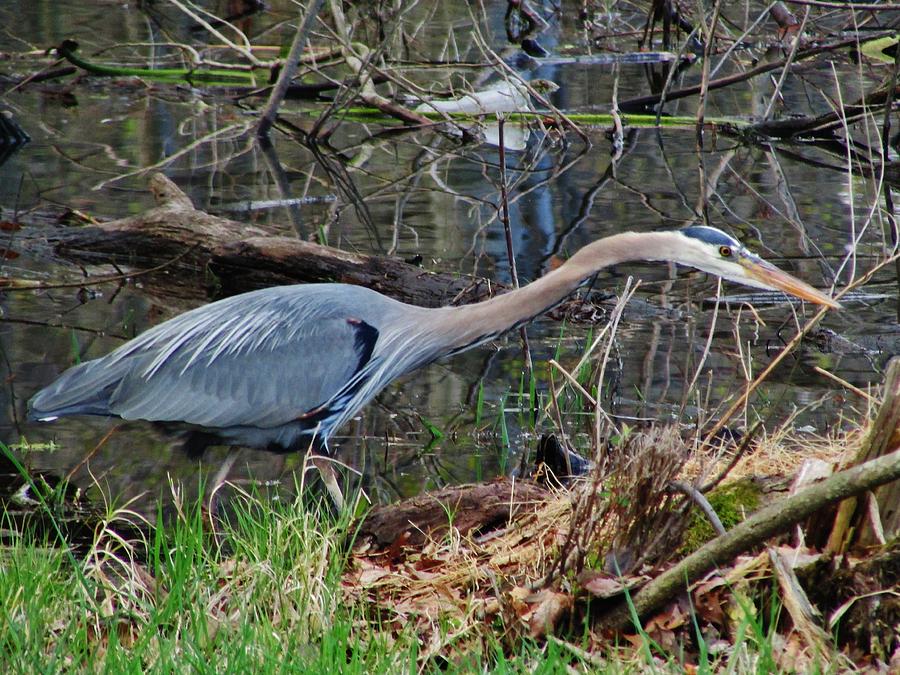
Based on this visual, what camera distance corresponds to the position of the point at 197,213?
7641 mm

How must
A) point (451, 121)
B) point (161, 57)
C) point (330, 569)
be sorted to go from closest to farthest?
point (330, 569)
point (451, 121)
point (161, 57)

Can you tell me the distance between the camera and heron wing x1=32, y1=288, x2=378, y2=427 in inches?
201

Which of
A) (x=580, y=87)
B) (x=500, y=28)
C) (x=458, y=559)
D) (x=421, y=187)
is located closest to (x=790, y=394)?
(x=458, y=559)

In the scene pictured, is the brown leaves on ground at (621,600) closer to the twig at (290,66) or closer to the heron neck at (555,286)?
the heron neck at (555,286)

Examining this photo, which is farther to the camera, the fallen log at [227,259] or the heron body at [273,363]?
the fallen log at [227,259]

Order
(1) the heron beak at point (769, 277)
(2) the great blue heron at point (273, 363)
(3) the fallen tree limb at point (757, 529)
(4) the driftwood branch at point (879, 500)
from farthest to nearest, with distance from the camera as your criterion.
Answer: (2) the great blue heron at point (273, 363) → (1) the heron beak at point (769, 277) → (4) the driftwood branch at point (879, 500) → (3) the fallen tree limb at point (757, 529)

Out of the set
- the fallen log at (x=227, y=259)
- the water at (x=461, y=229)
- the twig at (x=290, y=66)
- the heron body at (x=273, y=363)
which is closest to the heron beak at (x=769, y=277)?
the water at (x=461, y=229)

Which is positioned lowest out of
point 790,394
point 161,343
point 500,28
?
point 790,394

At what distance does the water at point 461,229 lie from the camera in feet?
18.9

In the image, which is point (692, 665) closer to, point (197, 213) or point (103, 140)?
point (197, 213)

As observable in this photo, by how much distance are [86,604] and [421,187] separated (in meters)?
7.52

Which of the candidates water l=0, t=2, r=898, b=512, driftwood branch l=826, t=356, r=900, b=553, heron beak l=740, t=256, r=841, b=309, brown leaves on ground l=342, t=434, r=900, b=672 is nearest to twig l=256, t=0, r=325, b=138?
water l=0, t=2, r=898, b=512

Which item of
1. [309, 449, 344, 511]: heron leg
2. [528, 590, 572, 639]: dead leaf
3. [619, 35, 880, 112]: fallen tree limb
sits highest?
[619, 35, 880, 112]: fallen tree limb

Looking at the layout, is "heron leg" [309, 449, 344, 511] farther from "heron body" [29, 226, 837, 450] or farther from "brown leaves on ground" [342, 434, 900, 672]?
"brown leaves on ground" [342, 434, 900, 672]
